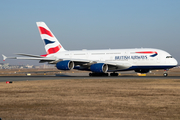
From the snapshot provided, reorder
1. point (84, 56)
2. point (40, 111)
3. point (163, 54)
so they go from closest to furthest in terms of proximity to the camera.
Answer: point (40, 111) → point (163, 54) → point (84, 56)

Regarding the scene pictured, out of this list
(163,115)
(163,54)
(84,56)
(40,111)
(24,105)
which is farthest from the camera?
(84,56)

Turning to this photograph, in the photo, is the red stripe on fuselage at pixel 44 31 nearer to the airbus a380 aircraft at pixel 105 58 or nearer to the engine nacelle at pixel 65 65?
the airbus a380 aircraft at pixel 105 58

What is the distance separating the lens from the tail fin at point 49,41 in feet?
166

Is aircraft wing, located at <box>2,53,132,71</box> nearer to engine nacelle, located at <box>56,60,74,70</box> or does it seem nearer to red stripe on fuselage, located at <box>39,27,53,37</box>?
engine nacelle, located at <box>56,60,74,70</box>

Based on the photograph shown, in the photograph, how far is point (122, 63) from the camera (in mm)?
43031

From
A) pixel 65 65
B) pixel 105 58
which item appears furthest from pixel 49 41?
pixel 105 58

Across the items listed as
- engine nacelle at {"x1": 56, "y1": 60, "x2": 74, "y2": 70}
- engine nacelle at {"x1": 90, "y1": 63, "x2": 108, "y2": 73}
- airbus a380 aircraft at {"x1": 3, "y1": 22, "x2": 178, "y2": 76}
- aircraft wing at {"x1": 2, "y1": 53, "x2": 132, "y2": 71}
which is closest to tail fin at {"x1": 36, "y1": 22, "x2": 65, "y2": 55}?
airbus a380 aircraft at {"x1": 3, "y1": 22, "x2": 178, "y2": 76}

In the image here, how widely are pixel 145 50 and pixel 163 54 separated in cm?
290

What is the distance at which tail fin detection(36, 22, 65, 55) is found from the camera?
50562 mm

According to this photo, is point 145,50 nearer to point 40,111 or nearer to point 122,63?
point 122,63

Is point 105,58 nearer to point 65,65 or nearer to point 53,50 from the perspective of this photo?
point 65,65

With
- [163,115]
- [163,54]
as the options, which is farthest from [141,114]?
[163,54]

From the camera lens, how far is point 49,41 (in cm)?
5059

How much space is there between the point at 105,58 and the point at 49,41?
484 inches
